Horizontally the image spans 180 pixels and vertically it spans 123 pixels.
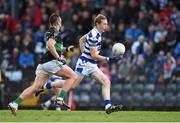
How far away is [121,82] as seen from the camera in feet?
80.0

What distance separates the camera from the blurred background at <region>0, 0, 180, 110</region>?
24.1 meters

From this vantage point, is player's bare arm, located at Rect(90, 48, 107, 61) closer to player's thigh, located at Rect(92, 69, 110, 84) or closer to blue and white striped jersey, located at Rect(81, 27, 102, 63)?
blue and white striped jersey, located at Rect(81, 27, 102, 63)

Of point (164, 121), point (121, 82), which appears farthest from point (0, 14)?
point (164, 121)

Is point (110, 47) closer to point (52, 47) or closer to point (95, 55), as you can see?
point (95, 55)

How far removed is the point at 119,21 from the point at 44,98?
13.9 feet

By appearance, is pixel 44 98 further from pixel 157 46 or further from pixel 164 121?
pixel 164 121

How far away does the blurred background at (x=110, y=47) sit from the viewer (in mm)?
24094

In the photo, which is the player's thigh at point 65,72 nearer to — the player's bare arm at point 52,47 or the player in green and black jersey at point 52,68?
the player in green and black jersey at point 52,68

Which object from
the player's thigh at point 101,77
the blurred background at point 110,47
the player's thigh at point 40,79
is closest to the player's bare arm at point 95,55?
the player's thigh at point 101,77

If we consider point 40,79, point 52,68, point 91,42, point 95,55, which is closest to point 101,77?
point 95,55

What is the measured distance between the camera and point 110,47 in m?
25.1

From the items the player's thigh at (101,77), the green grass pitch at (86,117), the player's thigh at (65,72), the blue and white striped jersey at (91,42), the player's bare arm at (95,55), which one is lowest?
the green grass pitch at (86,117)

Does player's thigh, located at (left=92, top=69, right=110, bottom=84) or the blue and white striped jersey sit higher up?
the blue and white striped jersey

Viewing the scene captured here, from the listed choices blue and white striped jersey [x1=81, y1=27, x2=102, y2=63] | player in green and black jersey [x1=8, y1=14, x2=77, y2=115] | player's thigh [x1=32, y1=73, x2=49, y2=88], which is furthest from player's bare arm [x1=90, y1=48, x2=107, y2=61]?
player's thigh [x1=32, y1=73, x2=49, y2=88]
